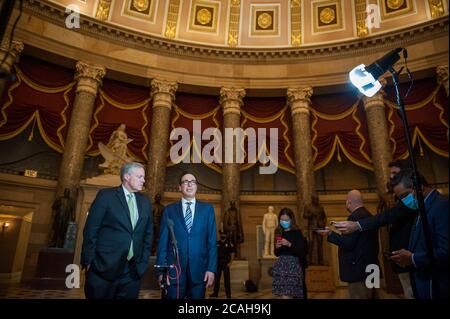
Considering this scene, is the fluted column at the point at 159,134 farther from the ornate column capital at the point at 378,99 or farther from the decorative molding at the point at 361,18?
the decorative molding at the point at 361,18

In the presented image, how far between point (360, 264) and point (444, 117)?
9968 mm

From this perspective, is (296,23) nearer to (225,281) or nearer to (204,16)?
(204,16)

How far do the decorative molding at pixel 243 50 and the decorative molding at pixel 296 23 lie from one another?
0.97 meters

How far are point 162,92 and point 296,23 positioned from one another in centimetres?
672

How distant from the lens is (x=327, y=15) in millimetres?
13344

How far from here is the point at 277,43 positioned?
532 inches

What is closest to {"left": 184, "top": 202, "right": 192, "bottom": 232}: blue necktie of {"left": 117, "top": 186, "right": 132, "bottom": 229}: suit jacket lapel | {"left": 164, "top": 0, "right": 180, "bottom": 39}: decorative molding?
{"left": 117, "top": 186, "right": 132, "bottom": 229}: suit jacket lapel

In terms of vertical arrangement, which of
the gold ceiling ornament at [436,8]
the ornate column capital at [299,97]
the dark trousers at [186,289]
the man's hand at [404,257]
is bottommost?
the dark trousers at [186,289]

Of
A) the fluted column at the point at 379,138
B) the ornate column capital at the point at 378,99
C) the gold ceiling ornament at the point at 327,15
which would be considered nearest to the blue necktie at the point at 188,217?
the fluted column at the point at 379,138

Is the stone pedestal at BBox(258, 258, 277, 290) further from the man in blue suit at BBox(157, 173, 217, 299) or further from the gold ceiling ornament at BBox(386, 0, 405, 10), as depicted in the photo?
the gold ceiling ornament at BBox(386, 0, 405, 10)

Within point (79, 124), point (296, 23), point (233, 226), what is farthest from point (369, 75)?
point (296, 23)

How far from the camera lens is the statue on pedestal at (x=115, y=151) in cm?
973
